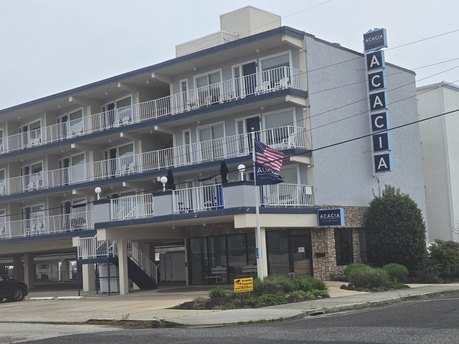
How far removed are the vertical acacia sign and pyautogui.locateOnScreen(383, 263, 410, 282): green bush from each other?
5988 mm

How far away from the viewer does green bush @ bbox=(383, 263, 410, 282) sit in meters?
28.1

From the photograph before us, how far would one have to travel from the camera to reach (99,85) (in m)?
37.6

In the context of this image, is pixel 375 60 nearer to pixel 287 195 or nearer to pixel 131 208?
pixel 287 195

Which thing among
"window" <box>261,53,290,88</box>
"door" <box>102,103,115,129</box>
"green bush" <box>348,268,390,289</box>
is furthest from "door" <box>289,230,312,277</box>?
"door" <box>102,103,115,129</box>

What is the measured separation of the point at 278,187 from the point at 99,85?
14329 mm

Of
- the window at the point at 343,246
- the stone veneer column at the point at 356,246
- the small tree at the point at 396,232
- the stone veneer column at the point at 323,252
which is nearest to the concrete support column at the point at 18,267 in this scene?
the stone veneer column at the point at 323,252

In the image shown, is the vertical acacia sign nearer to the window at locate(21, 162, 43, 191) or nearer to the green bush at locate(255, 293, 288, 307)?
the green bush at locate(255, 293, 288, 307)

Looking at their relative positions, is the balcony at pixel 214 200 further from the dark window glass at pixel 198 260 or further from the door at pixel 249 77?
the door at pixel 249 77

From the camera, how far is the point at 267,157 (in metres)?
24.0

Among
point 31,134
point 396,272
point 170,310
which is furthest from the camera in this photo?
point 31,134

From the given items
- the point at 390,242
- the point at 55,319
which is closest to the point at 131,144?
the point at 390,242

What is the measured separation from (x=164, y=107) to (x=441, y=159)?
16.8m

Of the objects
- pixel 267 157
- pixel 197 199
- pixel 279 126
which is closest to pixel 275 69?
pixel 279 126

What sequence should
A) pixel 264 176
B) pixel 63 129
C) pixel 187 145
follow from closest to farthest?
pixel 264 176
pixel 187 145
pixel 63 129
